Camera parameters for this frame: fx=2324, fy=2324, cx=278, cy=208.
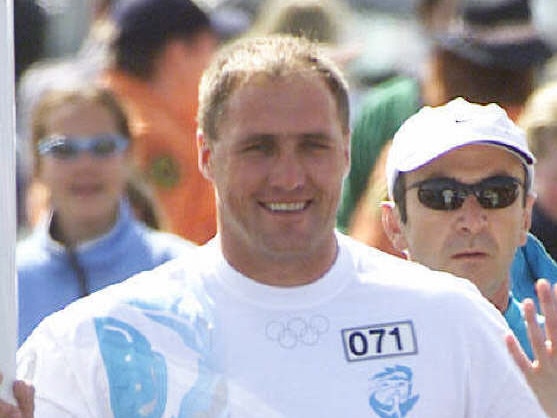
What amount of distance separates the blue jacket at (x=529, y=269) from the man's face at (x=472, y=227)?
42 centimetres

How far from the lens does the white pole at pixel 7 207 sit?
4148 millimetres

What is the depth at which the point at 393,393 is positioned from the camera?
4.45 meters

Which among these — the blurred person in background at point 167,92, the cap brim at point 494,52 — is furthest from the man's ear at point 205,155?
the blurred person in background at point 167,92

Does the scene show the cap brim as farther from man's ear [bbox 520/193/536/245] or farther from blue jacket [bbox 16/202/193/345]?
man's ear [bbox 520/193/536/245]

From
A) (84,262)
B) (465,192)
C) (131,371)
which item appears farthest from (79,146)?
(131,371)

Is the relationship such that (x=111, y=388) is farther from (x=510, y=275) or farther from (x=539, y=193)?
(x=539, y=193)

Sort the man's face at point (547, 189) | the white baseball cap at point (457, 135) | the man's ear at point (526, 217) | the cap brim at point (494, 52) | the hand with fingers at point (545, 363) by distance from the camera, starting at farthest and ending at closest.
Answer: the cap brim at point (494, 52)
the man's face at point (547, 189)
the man's ear at point (526, 217)
the white baseball cap at point (457, 135)
the hand with fingers at point (545, 363)

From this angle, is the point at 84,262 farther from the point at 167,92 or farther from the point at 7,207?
the point at 7,207

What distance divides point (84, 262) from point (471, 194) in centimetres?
153

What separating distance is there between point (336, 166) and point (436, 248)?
92 centimetres

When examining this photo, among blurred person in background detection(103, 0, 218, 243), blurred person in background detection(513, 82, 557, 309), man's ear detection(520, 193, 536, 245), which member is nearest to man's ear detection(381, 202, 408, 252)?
man's ear detection(520, 193, 536, 245)

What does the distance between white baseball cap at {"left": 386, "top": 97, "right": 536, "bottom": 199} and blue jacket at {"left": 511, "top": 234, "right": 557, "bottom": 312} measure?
0.46 meters

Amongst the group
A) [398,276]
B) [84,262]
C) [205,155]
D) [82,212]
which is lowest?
[84,262]

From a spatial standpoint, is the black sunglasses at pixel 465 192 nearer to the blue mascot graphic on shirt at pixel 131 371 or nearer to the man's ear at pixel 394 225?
the man's ear at pixel 394 225
